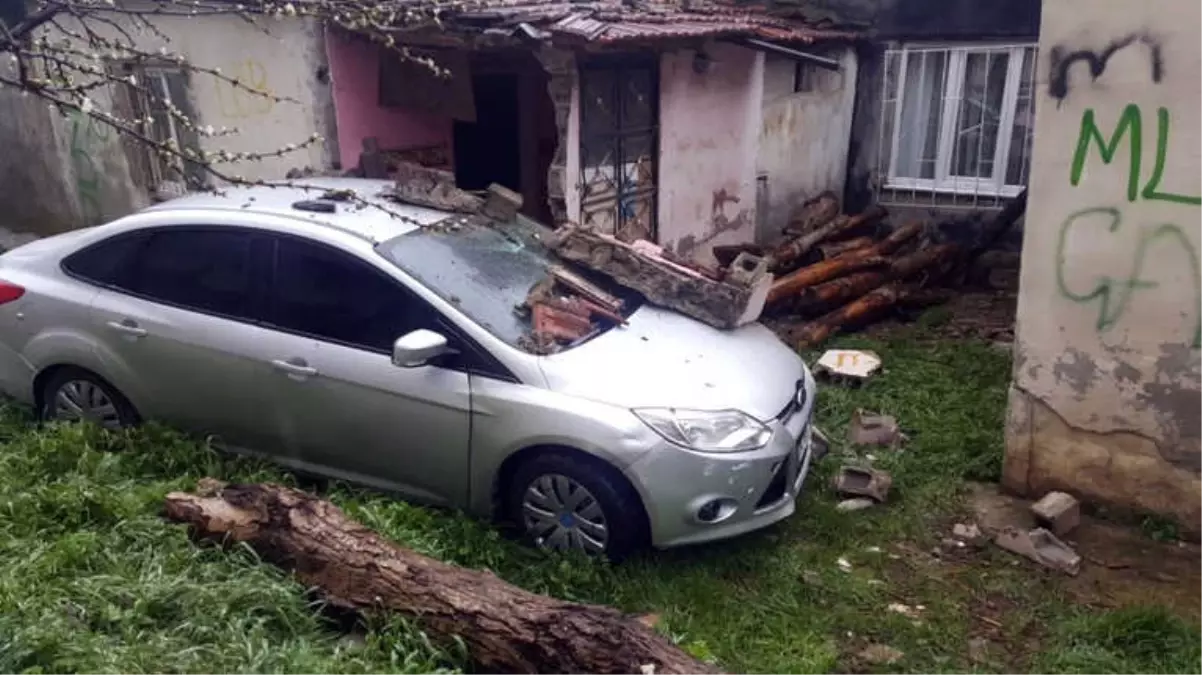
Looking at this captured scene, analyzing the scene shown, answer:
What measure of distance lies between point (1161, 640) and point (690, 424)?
2.16 metres

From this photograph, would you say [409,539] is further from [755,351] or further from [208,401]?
[755,351]

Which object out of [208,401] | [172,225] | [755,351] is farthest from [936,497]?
[172,225]

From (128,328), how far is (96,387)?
20.0 inches


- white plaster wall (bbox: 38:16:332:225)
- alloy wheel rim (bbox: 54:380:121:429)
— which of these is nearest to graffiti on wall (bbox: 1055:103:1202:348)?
alloy wheel rim (bbox: 54:380:121:429)

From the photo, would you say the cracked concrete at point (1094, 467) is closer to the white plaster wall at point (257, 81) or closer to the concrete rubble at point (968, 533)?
the concrete rubble at point (968, 533)

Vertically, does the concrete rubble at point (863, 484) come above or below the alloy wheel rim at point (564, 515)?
below

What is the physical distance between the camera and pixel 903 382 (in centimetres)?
717

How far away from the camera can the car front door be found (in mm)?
4688

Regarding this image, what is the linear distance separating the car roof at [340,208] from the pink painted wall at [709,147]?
3.99 m

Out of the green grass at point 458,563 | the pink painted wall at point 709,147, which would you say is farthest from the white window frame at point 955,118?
the green grass at point 458,563

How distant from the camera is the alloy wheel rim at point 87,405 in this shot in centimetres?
547

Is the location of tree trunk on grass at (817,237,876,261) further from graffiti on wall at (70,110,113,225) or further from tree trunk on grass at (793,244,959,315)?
graffiti on wall at (70,110,113,225)

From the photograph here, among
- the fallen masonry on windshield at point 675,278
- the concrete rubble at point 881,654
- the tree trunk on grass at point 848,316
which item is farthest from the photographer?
the tree trunk on grass at point 848,316

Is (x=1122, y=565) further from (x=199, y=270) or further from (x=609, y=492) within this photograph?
(x=199, y=270)
